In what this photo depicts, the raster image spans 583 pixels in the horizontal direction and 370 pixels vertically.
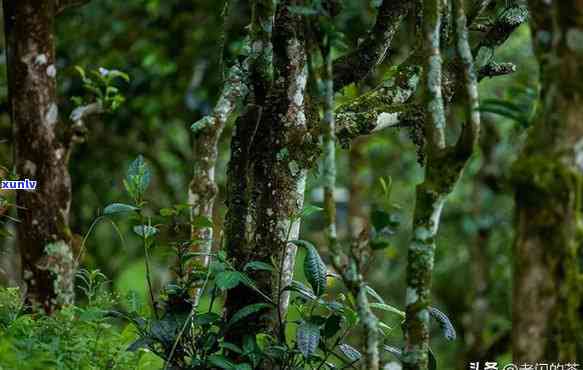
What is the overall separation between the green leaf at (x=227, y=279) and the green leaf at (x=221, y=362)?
24 cm

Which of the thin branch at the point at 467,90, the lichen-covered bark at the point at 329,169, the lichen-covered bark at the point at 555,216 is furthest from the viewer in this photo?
the lichen-covered bark at the point at 329,169

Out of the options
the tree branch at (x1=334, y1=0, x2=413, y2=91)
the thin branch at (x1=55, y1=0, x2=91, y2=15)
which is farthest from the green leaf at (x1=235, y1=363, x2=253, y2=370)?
the thin branch at (x1=55, y1=0, x2=91, y2=15)

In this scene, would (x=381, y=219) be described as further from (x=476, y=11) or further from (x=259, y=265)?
(x=476, y=11)

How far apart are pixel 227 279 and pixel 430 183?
30.0 inches

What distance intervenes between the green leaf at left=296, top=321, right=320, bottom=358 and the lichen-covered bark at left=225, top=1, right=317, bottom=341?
0.70 feet

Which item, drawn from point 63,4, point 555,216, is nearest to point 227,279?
point 555,216

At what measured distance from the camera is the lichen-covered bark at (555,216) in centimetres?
223

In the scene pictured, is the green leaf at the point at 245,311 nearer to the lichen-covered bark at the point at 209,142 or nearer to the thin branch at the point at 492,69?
the lichen-covered bark at the point at 209,142

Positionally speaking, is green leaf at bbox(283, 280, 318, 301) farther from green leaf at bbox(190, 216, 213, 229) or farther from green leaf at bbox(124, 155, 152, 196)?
green leaf at bbox(124, 155, 152, 196)

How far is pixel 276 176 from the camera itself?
128 inches

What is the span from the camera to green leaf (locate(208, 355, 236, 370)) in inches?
116

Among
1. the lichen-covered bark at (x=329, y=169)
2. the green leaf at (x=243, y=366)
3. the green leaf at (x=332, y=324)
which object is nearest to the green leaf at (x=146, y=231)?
the green leaf at (x=243, y=366)

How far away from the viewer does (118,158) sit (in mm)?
8047

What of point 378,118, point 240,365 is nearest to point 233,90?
point 378,118
